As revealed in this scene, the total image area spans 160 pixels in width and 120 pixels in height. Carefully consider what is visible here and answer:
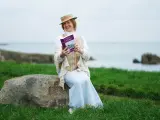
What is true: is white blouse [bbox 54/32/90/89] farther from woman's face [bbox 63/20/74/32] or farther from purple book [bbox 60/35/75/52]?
purple book [bbox 60/35/75/52]


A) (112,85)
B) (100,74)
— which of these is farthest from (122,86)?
(100,74)

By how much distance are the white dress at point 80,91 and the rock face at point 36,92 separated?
47cm

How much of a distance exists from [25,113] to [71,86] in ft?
4.71

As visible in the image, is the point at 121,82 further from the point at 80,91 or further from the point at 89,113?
the point at 89,113

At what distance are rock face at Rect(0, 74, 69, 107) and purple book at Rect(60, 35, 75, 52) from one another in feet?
3.61

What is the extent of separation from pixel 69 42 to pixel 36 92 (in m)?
1.58

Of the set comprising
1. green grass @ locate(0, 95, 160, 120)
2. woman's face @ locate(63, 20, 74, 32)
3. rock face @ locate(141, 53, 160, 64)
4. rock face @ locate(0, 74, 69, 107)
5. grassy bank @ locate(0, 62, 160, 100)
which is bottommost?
rock face @ locate(141, 53, 160, 64)

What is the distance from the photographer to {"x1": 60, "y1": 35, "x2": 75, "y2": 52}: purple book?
8.93 m

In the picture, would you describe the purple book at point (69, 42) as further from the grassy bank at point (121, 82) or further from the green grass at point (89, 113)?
the grassy bank at point (121, 82)

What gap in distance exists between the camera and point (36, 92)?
9430 mm

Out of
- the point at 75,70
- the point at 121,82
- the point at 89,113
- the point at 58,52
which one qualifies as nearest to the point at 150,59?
the point at 121,82

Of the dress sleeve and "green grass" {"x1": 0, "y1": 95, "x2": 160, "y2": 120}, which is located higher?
the dress sleeve

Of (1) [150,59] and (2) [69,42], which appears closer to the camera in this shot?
(2) [69,42]

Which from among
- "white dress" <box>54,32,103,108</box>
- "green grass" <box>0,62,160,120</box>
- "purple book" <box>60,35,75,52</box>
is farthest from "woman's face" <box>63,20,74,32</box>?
"green grass" <box>0,62,160,120</box>
